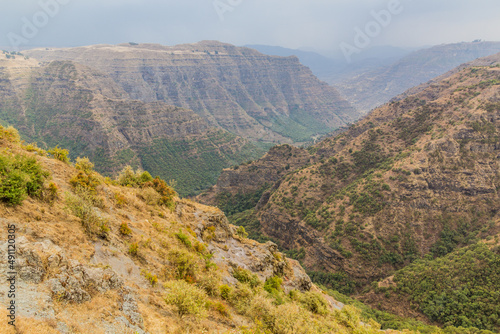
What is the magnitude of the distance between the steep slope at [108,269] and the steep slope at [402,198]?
146 feet

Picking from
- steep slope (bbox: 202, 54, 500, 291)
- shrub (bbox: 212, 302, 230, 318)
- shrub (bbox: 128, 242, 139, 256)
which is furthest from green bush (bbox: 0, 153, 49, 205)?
steep slope (bbox: 202, 54, 500, 291)

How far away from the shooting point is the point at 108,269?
15227 millimetres

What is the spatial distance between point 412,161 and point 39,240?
89665mm

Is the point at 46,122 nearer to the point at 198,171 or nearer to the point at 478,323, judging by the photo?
the point at 198,171

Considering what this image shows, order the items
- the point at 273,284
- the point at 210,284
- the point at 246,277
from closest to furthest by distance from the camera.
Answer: the point at 210,284, the point at 246,277, the point at 273,284

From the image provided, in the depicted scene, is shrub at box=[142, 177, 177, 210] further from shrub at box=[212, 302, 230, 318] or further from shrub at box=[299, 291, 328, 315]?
shrub at box=[299, 291, 328, 315]

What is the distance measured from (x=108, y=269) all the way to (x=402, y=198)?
7721cm

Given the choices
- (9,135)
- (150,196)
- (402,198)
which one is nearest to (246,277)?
(150,196)

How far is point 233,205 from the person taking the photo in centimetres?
12362

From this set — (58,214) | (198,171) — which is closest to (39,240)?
(58,214)

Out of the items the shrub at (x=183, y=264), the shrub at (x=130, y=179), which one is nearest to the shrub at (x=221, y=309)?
the shrub at (x=183, y=264)

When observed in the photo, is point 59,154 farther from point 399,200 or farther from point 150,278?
point 399,200

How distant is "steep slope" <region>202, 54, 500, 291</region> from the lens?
215 ft

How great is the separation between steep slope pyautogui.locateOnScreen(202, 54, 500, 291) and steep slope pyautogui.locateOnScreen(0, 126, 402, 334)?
1747 inches
